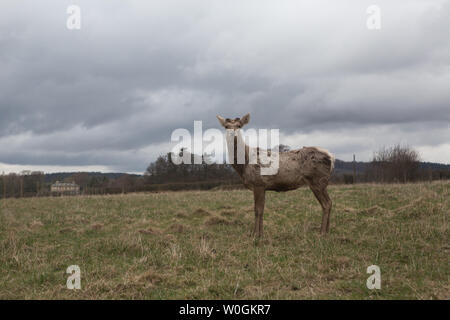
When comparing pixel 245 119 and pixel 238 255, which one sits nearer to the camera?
pixel 238 255

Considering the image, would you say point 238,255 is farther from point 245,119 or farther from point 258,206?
point 245,119

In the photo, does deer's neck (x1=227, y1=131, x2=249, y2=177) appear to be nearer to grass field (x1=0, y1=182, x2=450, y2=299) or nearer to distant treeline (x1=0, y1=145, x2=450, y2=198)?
grass field (x1=0, y1=182, x2=450, y2=299)

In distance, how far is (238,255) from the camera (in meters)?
8.22

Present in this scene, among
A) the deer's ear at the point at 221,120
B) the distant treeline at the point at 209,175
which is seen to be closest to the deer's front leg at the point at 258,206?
the deer's ear at the point at 221,120

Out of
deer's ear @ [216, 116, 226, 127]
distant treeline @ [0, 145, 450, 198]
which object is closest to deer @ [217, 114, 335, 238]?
deer's ear @ [216, 116, 226, 127]

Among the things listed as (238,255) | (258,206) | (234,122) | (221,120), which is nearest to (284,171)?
(258,206)

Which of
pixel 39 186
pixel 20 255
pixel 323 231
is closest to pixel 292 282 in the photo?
pixel 323 231

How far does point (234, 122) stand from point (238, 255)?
12.7ft

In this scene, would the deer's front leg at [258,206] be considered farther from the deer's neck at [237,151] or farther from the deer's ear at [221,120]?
the deer's ear at [221,120]

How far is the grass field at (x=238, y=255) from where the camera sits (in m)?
5.93

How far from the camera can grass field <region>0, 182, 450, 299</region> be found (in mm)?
5930

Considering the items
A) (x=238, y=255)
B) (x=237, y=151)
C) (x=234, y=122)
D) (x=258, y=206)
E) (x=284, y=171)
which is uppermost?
(x=234, y=122)
